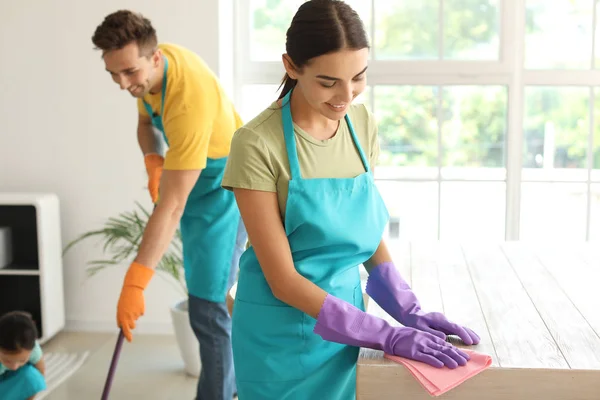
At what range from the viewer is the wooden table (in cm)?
149

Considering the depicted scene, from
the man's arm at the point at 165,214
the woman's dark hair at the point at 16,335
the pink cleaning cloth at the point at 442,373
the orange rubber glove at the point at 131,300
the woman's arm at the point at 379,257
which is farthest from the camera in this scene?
the woman's dark hair at the point at 16,335

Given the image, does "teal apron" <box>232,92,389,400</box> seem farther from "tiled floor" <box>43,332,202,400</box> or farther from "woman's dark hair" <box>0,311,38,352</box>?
"tiled floor" <box>43,332,202,400</box>

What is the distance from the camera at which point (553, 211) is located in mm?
3980

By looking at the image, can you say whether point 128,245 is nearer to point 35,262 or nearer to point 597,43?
point 35,262

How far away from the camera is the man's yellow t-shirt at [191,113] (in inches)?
96.0

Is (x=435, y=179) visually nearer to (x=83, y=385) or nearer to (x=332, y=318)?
(x=83, y=385)

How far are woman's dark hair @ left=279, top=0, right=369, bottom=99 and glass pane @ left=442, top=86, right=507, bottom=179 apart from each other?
2.43m

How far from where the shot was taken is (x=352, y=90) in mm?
1575

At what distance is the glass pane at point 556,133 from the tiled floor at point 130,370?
1906 mm


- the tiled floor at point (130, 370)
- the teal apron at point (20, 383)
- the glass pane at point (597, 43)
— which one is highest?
the glass pane at point (597, 43)

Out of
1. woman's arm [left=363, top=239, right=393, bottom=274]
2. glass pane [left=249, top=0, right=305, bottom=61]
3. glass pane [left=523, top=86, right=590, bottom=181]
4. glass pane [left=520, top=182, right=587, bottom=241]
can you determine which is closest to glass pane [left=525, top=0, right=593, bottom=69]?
glass pane [left=523, top=86, right=590, bottom=181]

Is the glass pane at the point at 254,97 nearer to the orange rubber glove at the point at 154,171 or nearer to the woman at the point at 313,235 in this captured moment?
the orange rubber glove at the point at 154,171

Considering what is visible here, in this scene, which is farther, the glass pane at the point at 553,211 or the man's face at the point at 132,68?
the glass pane at the point at 553,211

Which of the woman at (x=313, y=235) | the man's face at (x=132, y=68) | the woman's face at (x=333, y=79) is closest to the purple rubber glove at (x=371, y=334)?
the woman at (x=313, y=235)
